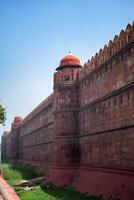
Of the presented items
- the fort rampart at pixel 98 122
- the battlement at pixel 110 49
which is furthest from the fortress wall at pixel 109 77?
the battlement at pixel 110 49

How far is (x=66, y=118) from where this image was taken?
19.1 meters

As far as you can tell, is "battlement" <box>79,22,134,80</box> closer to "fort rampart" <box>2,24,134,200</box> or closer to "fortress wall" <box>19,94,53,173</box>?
"fort rampart" <box>2,24,134,200</box>

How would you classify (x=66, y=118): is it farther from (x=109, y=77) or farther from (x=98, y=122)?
(x=109, y=77)

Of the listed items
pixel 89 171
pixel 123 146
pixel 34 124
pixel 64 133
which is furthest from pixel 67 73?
pixel 34 124

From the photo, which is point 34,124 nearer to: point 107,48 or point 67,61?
point 67,61

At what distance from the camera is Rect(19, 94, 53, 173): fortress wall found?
82.4ft

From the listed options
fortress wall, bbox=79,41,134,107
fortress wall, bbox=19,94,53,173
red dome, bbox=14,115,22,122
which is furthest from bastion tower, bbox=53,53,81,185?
red dome, bbox=14,115,22,122

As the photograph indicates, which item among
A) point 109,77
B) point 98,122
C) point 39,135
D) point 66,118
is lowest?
point 39,135

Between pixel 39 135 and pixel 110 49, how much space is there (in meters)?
15.8

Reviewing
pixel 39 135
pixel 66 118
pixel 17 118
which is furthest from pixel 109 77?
pixel 17 118

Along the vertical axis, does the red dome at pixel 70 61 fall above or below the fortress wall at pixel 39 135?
above

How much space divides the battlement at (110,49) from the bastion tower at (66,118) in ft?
3.54

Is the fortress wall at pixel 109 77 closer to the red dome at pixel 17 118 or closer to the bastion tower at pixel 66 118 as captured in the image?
the bastion tower at pixel 66 118

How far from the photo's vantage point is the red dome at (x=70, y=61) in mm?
19875
